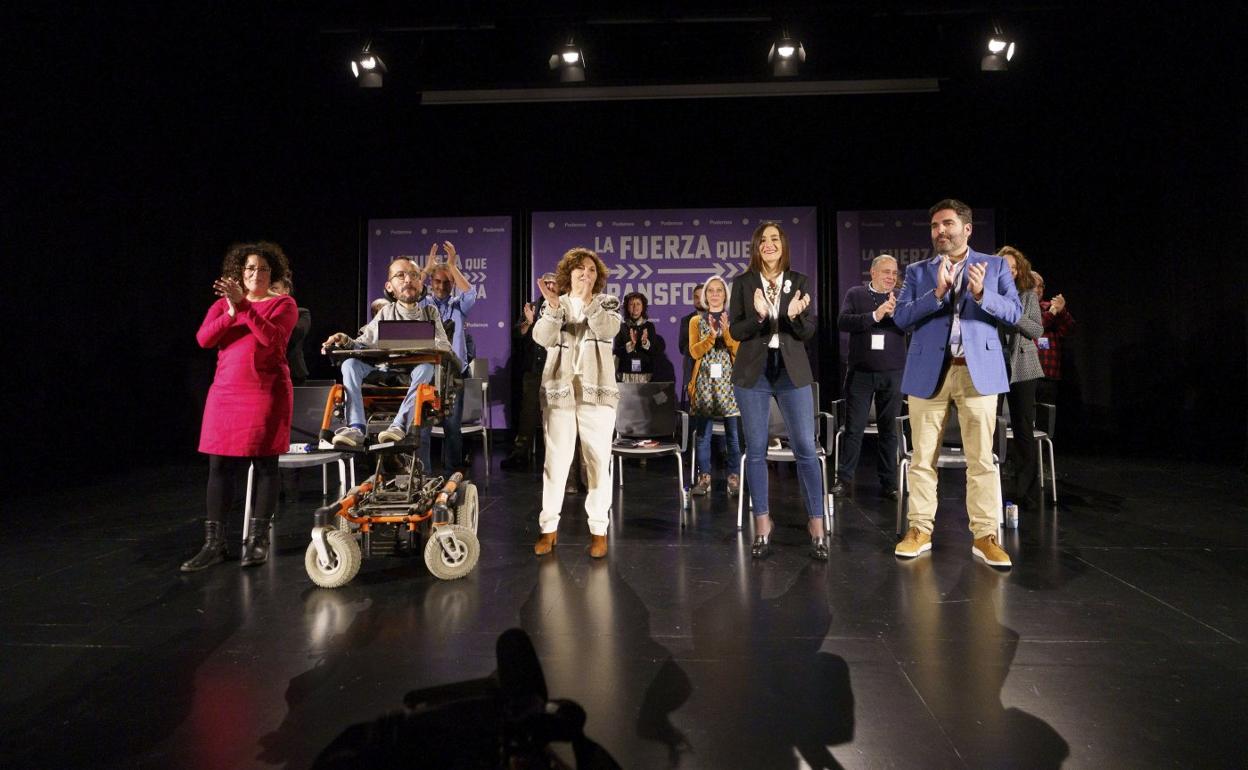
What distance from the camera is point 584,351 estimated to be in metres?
3.07

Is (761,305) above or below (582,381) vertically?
above

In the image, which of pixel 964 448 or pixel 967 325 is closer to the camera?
pixel 967 325

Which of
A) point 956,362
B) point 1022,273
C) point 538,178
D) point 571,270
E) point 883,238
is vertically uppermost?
point 538,178

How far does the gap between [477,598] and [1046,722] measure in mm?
1915

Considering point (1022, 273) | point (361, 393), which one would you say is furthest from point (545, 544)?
point (1022, 273)

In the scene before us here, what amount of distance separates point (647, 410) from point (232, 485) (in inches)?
95.2

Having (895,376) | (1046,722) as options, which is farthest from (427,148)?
(1046,722)

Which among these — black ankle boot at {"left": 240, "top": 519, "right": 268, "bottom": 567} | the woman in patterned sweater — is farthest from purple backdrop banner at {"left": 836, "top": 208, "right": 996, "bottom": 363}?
black ankle boot at {"left": 240, "top": 519, "right": 268, "bottom": 567}

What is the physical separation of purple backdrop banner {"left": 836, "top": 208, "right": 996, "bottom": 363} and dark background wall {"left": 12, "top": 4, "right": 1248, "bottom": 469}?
0.21 meters

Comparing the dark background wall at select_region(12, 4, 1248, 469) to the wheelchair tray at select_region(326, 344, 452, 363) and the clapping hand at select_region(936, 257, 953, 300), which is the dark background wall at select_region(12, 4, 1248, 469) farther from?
the clapping hand at select_region(936, 257, 953, 300)

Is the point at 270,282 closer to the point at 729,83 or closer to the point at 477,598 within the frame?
the point at 477,598

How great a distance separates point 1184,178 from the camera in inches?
256

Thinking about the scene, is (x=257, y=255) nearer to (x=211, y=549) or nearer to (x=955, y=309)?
(x=211, y=549)

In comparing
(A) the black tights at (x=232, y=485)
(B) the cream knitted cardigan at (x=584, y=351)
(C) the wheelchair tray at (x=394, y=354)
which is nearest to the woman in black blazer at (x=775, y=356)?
(B) the cream knitted cardigan at (x=584, y=351)
